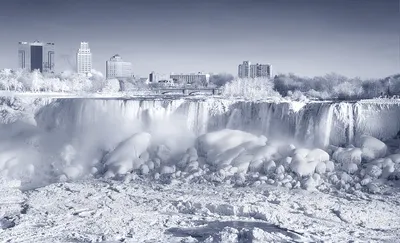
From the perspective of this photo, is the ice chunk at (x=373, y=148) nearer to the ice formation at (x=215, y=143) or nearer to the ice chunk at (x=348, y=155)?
the ice formation at (x=215, y=143)

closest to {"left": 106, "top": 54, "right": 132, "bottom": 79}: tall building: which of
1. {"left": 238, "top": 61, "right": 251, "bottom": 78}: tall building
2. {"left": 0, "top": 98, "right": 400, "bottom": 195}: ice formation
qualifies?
{"left": 238, "top": 61, "right": 251, "bottom": 78}: tall building

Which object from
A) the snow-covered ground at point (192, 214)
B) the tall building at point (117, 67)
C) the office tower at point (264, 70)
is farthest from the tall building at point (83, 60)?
the snow-covered ground at point (192, 214)

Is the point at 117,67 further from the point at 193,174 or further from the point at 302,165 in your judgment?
the point at 302,165

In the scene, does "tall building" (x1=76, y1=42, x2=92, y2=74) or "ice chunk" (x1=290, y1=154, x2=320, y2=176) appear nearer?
"ice chunk" (x1=290, y1=154, x2=320, y2=176)

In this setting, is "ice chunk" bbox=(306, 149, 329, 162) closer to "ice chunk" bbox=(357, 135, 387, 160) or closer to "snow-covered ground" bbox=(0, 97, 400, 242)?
"snow-covered ground" bbox=(0, 97, 400, 242)

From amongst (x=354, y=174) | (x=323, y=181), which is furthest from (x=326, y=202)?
(x=354, y=174)
